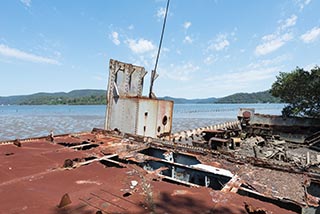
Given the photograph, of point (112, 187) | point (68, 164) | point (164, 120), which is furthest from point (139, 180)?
point (164, 120)

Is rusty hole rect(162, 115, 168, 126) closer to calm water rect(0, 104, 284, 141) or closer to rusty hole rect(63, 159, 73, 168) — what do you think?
rusty hole rect(63, 159, 73, 168)

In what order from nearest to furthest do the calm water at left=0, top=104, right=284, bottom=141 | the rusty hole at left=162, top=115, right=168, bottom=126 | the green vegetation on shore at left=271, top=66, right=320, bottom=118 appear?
the rusty hole at left=162, top=115, right=168, bottom=126, the green vegetation on shore at left=271, top=66, right=320, bottom=118, the calm water at left=0, top=104, right=284, bottom=141

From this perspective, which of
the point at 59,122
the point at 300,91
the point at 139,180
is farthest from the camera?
the point at 59,122

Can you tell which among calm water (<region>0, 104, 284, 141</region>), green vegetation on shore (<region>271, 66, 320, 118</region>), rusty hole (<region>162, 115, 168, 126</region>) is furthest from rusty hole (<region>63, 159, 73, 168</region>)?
green vegetation on shore (<region>271, 66, 320, 118</region>)

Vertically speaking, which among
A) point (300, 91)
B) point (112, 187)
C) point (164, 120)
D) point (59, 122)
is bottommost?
point (59, 122)

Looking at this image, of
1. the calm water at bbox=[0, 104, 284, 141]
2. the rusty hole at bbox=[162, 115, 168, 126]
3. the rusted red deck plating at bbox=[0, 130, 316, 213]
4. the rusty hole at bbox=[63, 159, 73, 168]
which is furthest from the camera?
the calm water at bbox=[0, 104, 284, 141]

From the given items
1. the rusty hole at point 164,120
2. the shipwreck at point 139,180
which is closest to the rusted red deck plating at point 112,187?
the shipwreck at point 139,180

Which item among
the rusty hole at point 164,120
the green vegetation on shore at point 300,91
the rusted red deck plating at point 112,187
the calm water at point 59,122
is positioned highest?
the green vegetation on shore at point 300,91

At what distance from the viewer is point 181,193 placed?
84.1 inches

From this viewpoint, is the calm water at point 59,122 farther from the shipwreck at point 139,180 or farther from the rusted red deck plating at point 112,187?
the rusted red deck plating at point 112,187

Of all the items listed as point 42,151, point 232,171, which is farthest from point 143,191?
point 42,151

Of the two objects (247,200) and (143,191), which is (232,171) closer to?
(247,200)

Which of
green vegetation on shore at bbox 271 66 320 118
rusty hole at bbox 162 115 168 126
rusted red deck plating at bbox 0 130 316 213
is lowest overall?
rusted red deck plating at bbox 0 130 316 213

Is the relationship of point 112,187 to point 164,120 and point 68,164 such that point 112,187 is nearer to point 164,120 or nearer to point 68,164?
point 68,164
